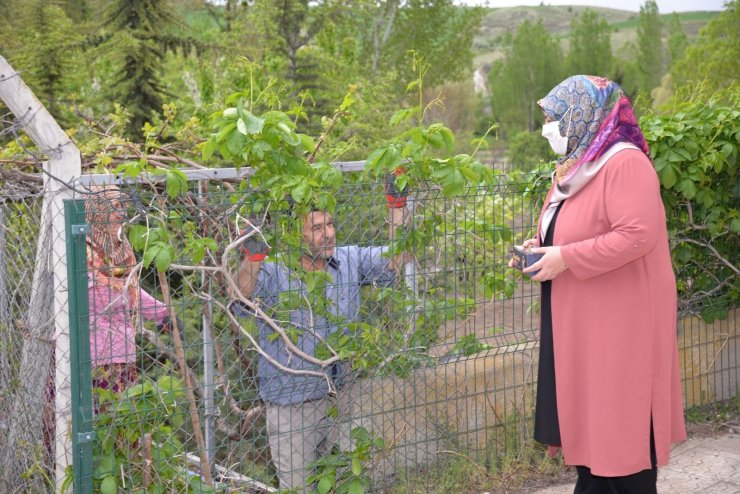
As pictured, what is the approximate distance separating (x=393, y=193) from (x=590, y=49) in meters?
67.4

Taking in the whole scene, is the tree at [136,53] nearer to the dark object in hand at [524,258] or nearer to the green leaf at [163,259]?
the green leaf at [163,259]

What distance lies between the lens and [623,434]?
322cm

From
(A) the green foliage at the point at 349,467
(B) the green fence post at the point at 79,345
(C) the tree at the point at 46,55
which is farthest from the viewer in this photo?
(C) the tree at the point at 46,55

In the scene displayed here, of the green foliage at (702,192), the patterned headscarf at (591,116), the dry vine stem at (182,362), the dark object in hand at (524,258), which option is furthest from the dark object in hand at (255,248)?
the green foliage at (702,192)

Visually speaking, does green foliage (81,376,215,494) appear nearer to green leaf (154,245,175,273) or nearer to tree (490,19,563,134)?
green leaf (154,245,175,273)

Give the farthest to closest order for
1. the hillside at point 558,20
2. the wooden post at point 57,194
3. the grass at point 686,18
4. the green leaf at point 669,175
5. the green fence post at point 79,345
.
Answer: the grass at point 686,18
the hillside at point 558,20
the green leaf at point 669,175
the wooden post at point 57,194
the green fence post at point 79,345

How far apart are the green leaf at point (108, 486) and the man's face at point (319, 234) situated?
3.97 ft

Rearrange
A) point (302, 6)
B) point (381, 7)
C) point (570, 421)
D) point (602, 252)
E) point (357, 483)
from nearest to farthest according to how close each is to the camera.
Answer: point (602, 252), point (570, 421), point (357, 483), point (302, 6), point (381, 7)

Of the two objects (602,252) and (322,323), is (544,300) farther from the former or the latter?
(322,323)

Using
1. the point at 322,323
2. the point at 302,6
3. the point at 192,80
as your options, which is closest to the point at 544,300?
the point at 322,323

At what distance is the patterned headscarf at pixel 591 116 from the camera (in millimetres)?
3180

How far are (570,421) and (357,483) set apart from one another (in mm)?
1095

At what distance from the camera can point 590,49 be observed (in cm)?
6731

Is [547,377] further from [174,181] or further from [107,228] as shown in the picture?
[107,228]
